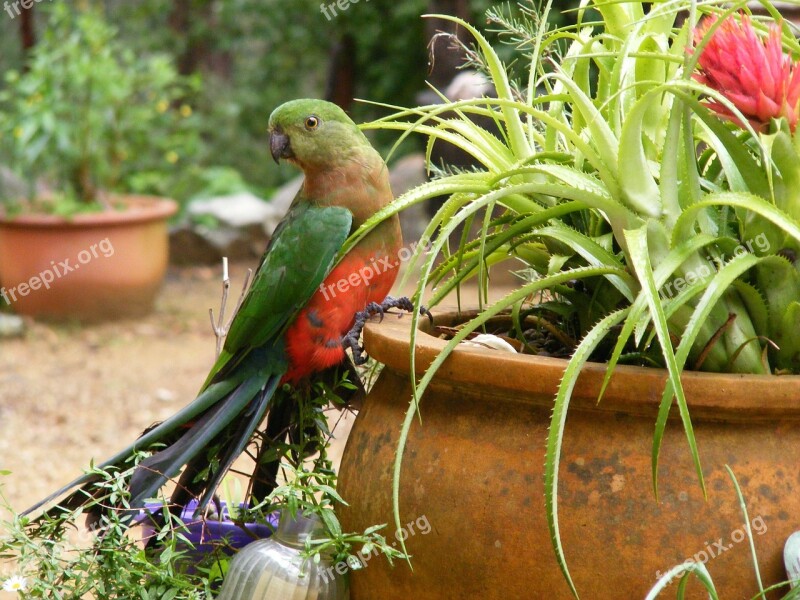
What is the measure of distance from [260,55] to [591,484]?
853 cm

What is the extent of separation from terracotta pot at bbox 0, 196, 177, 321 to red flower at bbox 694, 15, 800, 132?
4.15 metres

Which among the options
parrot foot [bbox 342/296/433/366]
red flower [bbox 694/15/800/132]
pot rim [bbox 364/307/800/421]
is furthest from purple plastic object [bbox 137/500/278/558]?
red flower [bbox 694/15/800/132]

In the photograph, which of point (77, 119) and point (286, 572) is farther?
point (77, 119)

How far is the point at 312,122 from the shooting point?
162 centimetres

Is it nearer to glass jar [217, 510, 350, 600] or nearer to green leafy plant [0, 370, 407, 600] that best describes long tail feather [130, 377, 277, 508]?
green leafy plant [0, 370, 407, 600]

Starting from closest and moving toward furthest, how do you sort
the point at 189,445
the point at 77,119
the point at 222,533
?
the point at 189,445 → the point at 222,533 → the point at 77,119

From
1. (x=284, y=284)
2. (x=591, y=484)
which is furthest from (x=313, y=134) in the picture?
(x=591, y=484)

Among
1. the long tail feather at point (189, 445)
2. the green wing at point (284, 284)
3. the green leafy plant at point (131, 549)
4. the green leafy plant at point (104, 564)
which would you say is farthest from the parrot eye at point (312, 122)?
the green leafy plant at point (104, 564)

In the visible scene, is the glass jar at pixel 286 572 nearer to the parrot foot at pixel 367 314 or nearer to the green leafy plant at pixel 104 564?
the green leafy plant at pixel 104 564

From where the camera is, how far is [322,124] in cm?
162

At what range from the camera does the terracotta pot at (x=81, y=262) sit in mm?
4750

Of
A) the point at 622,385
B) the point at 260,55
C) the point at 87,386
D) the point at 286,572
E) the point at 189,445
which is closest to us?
the point at 622,385

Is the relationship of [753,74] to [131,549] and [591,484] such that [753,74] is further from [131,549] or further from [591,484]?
[131,549]

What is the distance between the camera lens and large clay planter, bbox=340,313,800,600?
3.24 ft
